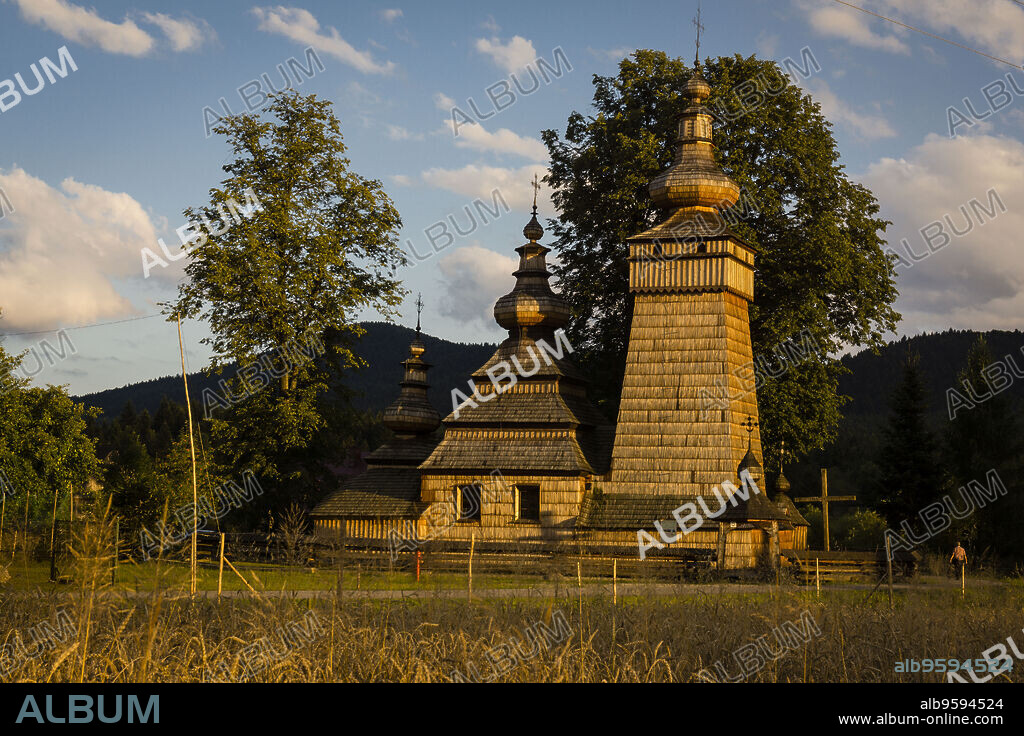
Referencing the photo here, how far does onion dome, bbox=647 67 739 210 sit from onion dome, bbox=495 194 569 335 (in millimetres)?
4954

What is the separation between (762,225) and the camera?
122ft

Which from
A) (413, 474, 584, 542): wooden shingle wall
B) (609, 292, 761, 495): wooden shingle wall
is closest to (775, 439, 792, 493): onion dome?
(609, 292, 761, 495): wooden shingle wall

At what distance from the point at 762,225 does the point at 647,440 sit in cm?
959

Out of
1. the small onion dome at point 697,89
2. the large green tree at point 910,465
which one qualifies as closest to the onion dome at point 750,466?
the large green tree at point 910,465

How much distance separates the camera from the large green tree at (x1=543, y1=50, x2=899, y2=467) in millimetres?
35156

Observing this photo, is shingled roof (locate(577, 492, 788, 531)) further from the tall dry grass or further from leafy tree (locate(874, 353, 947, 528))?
the tall dry grass

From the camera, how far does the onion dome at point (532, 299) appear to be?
121ft

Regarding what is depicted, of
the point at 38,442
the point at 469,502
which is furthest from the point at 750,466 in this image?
the point at 38,442

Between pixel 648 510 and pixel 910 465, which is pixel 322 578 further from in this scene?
pixel 910 465

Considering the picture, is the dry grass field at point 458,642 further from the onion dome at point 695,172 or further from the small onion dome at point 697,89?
the small onion dome at point 697,89

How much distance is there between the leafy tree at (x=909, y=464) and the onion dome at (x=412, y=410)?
15.4m
